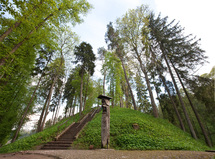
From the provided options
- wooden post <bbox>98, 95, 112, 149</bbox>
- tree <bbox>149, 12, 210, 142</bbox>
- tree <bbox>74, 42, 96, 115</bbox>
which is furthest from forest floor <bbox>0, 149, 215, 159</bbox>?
tree <bbox>74, 42, 96, 115</bbox>

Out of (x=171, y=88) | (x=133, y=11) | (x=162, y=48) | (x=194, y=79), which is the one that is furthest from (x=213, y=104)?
(x=133, y=11)

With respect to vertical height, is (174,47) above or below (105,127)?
above

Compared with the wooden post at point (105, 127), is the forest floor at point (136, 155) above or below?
below

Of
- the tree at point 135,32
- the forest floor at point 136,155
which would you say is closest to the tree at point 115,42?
the tree at point 135,32

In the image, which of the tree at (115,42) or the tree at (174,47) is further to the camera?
the tree at (115,42)

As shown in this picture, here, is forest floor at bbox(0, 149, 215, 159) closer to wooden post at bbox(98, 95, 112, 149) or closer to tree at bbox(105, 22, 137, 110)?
wooden post at bbox(98, 95, 112, 149)

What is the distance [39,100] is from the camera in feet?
55.4

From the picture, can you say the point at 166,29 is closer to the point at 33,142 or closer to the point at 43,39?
the point at 43,39

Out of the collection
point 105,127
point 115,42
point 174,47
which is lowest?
point 105,127

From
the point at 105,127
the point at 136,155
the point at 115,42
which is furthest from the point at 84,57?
the point at 136,155

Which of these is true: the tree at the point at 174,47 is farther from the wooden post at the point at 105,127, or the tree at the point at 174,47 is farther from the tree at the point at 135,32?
the wooden post at the point at 105,127

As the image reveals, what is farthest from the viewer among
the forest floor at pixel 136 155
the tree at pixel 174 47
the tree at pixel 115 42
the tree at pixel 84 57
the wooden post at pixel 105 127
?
the tree at pixel 84 57

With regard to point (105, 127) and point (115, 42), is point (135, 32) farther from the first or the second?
point (105, 127)

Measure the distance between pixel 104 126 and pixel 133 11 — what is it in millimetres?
14495
